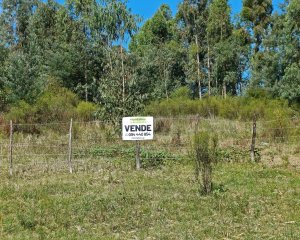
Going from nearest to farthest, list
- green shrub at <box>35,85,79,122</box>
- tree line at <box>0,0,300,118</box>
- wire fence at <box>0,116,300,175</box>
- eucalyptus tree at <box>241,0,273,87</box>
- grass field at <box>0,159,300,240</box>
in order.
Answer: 1. grass field at <box>0,159,300,240</box>
2. wire fence at <box>0,116,300,175</box>
3. green shrub at <box>35,85,79,122</box>
4. tree line at <box>0,0,300,118</box>
5. eucalyptus tree at <box>241,0,273,87</box>

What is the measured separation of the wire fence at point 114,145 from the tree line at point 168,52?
775cm

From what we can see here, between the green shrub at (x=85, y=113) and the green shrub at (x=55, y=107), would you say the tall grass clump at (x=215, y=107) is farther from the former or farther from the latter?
the green shrub at (x=55, y=107)

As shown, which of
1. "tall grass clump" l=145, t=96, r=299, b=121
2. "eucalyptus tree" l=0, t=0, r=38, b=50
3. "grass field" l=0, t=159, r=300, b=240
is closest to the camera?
"grass field" l=0, t=159, r=300, b=240

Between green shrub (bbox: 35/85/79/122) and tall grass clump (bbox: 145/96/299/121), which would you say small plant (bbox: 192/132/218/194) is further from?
tall grass clump (bbox: 145/96/299/121)

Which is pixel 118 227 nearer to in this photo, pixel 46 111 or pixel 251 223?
pixel 251 223

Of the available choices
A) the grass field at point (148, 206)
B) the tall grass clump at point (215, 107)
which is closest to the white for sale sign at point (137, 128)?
the grass field at point (148, 206)

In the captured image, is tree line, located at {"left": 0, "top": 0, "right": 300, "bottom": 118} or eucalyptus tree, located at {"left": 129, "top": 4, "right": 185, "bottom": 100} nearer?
tree line, located at {"left": 0, "top": 0, "right": 300, "bottom": 118}

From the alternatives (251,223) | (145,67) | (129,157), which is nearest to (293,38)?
(145,67)

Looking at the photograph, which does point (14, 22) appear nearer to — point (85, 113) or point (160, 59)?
point (160, 59)

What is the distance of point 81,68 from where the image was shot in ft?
120

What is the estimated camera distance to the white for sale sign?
12.5m

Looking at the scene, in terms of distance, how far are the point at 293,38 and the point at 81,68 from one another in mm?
17349

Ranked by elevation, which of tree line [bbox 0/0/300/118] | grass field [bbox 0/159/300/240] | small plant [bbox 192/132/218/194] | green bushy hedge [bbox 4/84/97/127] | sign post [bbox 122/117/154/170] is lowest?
grass field [bbox 0/159/300/240]

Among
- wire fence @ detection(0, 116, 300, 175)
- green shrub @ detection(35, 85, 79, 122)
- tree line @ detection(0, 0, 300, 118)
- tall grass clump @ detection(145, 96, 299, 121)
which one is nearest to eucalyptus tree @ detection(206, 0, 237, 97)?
tree line @ detection(0, 0, 300, 118)
